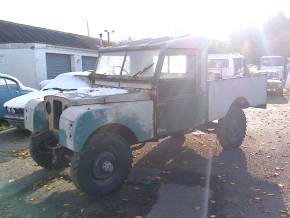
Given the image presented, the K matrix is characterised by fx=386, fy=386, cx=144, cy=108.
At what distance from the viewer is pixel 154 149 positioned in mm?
8188

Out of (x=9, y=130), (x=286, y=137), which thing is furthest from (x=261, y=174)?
(x=9, y=130)

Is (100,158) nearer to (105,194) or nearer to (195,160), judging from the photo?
(105,194)

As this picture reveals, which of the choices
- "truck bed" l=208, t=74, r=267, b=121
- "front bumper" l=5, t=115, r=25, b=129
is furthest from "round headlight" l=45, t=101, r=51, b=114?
"front bumper" l=5, t=115, r=25, b=129

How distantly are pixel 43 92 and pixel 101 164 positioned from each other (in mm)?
5545

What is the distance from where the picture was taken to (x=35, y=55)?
1750cm

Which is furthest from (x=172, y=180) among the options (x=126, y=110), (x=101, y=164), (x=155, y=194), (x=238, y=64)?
(x=238, y=64)

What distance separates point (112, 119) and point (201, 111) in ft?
7.21

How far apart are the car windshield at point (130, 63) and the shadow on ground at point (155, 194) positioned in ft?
5.73

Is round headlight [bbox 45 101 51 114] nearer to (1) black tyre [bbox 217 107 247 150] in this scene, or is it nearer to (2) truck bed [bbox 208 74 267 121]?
(2) truck bed [bbox 208 74 267 121]

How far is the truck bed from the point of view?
23.8 ft

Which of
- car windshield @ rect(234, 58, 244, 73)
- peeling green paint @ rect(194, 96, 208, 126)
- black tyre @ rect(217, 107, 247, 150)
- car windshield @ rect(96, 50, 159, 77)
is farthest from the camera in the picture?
car windshield @ rect(234, 58, 244, 73)

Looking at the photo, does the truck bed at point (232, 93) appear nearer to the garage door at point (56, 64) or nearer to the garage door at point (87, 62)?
the garage door at point (56, 64)

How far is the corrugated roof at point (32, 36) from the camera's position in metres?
20.2

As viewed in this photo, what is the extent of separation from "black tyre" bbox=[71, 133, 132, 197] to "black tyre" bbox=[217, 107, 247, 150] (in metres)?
2.72
